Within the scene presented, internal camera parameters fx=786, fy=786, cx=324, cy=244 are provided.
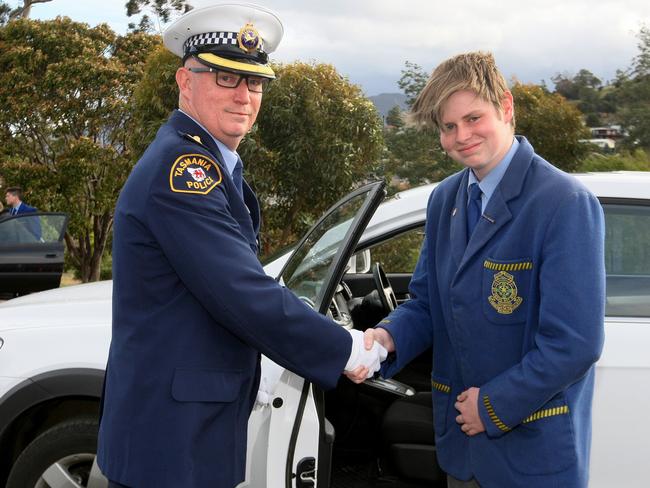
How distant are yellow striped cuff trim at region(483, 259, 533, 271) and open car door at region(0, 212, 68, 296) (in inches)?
283

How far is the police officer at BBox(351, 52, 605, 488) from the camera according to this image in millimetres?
1788

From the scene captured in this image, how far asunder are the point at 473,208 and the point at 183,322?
2.67 ft

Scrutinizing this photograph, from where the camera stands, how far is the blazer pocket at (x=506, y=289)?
6.19 ft

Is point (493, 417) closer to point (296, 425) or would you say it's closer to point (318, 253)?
point (296, 425)

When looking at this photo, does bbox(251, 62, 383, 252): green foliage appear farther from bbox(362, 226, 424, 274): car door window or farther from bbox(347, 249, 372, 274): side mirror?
bbox(347, 249, 372, 274): side mirror

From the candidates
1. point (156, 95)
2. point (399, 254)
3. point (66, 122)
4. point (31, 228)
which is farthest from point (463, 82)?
point (66, 122)

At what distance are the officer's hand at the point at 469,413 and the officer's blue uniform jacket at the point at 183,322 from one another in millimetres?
395

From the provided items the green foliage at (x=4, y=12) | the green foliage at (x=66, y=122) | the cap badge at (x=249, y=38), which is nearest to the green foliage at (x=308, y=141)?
the green foliage at (x=66, y=122)

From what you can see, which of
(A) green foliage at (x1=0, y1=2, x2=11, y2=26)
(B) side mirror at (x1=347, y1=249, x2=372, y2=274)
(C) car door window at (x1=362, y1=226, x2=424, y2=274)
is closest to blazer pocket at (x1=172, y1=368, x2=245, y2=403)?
(B) side mirror at (x1=347, y1=249, x2=372, y2=274)

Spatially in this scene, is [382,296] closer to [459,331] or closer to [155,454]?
[459,331]

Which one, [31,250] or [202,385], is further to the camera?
[31,250]

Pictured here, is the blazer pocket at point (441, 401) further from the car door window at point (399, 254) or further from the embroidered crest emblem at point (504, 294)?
the car door window at point (399, 254)

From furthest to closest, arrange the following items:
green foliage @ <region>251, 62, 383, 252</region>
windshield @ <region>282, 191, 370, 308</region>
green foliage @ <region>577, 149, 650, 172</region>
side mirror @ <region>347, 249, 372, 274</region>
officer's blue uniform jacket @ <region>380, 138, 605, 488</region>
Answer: green foliage @ <region>577, 149, 650, 172</region> → green foliage @ <region>251, 62, 383, 252</region> → side mirror @ <region>347, 249, 372, 274</region> → windshield @ <region>282, 191, 370, 308</region> → officer's blue uniform jacket @ <region>380, 138, 605, 488</region>

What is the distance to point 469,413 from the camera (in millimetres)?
1950
